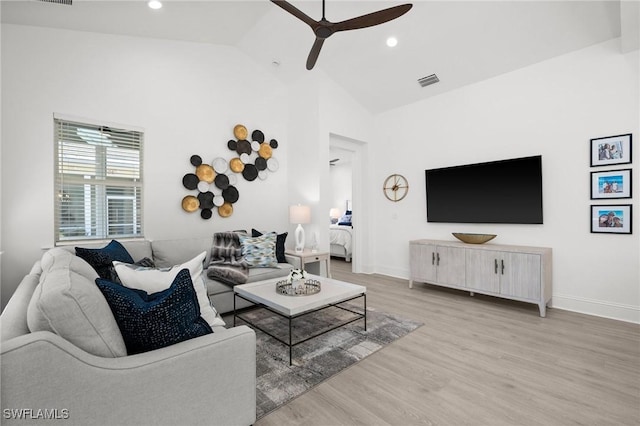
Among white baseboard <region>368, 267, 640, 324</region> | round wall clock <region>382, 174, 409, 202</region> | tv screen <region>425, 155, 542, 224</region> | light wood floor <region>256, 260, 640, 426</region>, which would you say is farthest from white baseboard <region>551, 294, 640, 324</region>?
round wall clock <region>382, 174, 409, 202</region>

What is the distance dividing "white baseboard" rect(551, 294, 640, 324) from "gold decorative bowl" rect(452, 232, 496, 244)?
3.10ft

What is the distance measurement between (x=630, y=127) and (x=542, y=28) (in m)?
1.38

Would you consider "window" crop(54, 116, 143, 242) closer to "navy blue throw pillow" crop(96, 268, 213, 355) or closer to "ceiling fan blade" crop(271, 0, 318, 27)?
"ceiling fan blade" crop(271, 0, 318, 27)

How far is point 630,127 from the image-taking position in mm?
3066

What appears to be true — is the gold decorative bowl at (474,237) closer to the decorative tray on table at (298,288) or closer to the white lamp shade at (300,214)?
the white lamp shade at (300,214)

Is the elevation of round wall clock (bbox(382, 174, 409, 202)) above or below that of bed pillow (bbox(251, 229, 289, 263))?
above

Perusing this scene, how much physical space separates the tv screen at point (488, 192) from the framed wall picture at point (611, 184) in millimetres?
484

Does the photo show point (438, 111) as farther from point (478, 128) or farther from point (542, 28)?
point (542, 28)

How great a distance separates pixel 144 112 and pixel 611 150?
17.4ft

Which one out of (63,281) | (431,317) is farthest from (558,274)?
(63,281)

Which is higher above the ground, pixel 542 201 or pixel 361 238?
pixel 542 201

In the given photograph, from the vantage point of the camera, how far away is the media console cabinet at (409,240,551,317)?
3258 millimetres

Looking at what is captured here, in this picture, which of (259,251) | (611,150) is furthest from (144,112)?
(611,150)

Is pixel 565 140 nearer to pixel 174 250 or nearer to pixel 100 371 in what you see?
pixel 100 371
